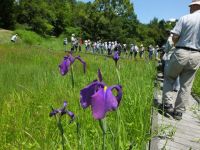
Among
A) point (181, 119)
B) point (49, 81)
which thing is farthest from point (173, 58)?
point (49, 81)

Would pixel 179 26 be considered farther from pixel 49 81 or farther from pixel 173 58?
pixel 49 81

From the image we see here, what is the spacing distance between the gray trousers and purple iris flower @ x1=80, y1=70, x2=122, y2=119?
3933mm

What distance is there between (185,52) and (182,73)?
405 millimetres

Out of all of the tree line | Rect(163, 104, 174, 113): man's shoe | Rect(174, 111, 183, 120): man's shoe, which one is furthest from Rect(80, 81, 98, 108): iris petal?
the tree line

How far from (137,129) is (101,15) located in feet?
279

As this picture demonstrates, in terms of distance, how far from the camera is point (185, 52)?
5.55m

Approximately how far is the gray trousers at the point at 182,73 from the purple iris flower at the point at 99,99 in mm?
3933

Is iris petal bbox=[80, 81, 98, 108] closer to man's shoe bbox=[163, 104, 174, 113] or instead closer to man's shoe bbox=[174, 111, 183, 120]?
man's shoe bbox=[174, 111, 183, 120]

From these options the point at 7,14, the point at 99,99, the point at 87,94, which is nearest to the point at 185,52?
the point at 87,94

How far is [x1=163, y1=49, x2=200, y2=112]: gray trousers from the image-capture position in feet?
18.2

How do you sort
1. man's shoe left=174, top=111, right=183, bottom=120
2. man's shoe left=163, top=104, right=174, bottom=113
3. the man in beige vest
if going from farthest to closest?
man's shoe left=163, top=104, right=174, bottom=113
man's shoe left=174, top=111, right=183, bottom=120
the man in beige vest

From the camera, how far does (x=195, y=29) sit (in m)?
5.52

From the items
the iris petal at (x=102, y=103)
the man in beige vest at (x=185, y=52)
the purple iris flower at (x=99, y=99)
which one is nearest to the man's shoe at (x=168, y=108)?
the man in beige vest at (x=185, y=52)

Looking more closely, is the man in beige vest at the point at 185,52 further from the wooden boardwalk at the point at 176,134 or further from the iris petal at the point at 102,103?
the iris petal at the point at 102,103
